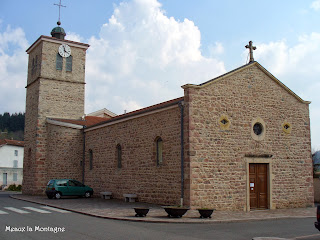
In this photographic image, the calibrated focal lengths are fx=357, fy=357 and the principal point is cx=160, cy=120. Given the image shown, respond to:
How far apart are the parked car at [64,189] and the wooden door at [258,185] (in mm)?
10962

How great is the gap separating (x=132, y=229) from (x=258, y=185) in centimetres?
871

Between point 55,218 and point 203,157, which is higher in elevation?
point 203,157

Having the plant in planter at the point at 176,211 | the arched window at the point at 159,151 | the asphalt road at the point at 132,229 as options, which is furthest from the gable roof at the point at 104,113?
the plant in planter at the point at 176,211

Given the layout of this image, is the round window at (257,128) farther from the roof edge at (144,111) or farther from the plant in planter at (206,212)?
the plant in planter at (206,212)

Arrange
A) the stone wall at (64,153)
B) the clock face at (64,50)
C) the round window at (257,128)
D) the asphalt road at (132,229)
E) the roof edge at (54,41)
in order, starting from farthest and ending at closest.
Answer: the clock face at (64,50)
the roof edge at (54,41)
the stone wall at (64,153)
the round window at (257,128)
the asphalt road at (132,229)

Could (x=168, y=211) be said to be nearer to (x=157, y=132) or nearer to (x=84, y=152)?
(x=157, y=132)

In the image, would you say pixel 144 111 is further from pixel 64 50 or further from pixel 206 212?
pixel 64 50

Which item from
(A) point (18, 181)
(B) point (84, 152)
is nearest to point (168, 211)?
(B) point (84, 152)

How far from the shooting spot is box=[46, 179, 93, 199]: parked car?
71.4 feet

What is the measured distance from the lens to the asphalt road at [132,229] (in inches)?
376

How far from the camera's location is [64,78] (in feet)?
93.6

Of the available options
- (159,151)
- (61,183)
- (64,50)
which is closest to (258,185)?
(159,151)

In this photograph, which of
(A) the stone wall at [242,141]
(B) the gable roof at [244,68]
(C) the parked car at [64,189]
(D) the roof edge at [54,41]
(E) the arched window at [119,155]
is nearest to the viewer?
(A) the stone wall at [242,141]

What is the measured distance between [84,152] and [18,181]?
35953 mm
